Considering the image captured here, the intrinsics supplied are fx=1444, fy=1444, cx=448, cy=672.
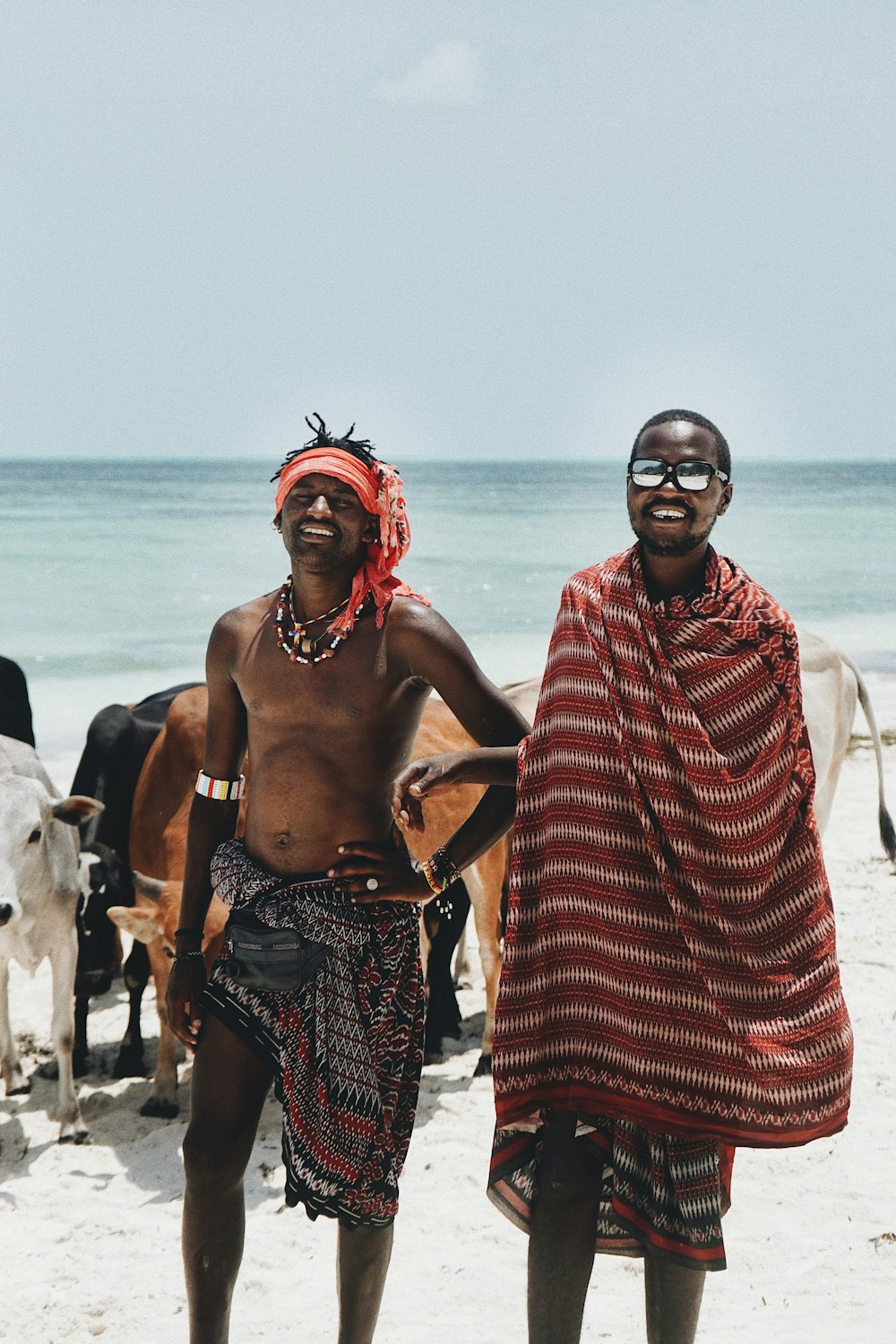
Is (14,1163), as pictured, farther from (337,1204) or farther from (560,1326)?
(560,1326)

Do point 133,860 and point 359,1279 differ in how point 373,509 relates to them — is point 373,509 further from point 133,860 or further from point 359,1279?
point 133,860

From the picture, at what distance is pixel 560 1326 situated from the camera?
9.53 feet

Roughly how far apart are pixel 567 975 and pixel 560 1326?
690 mm

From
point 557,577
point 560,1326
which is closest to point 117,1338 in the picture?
point 560,1326

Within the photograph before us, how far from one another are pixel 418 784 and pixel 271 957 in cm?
54

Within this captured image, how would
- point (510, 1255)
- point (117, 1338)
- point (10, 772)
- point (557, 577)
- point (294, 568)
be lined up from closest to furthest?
point (294, 568) < point (117, 1338) < point (510, 1255) < point (10, 772) < point (557, 577)

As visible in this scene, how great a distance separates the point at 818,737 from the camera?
20.4 ft

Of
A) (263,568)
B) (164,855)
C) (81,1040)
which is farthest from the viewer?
(263,568)

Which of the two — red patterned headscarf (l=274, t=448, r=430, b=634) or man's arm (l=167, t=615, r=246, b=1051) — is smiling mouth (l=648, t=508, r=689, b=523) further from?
man's arm (l=167, t=615, r=246, b=1051)

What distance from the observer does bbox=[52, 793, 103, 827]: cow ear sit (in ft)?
17.0

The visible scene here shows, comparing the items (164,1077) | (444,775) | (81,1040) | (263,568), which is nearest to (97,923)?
(81,1040)

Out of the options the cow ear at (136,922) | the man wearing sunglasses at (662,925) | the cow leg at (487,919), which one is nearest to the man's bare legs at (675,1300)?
the man wearing sunglasses at (662,925)

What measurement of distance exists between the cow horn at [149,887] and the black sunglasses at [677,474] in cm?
285

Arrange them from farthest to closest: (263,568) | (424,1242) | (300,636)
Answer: (263,568), (424,1242), (300,636)
